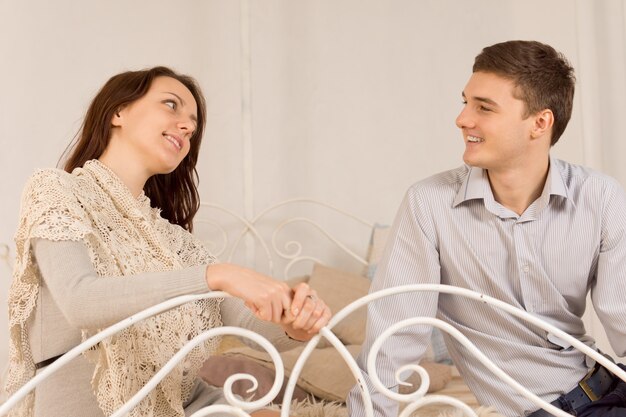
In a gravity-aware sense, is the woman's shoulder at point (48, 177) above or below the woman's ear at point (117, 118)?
below

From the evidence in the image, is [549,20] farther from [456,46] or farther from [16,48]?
[16,48]

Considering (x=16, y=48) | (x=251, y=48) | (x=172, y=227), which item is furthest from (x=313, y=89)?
(x=172, y=227)

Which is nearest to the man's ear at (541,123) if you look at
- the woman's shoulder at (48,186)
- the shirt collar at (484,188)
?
the shirt collar at (484,188)

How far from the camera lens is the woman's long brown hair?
6.17 feet

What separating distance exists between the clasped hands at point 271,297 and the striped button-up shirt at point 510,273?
50 cm

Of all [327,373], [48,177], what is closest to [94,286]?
[48,177]

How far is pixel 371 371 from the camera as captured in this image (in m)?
1.30

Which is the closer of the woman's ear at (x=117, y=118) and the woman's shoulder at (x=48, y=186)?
the woman's shoulder at (x=48, y=186)

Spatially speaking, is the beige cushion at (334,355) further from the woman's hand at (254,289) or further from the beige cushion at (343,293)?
the woman's hand at (254,289)

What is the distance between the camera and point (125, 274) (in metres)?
1.61

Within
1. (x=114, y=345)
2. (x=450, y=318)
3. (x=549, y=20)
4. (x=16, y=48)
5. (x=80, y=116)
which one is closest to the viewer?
(x=114, y=345)

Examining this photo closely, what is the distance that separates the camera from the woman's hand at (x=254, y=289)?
128cm

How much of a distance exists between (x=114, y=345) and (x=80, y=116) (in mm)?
1867

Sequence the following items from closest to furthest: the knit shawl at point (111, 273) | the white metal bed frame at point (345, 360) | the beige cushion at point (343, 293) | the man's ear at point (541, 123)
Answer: the white metal bed frame at point (345, 360) → the knit shawl at point (111, 273) → the man's ear at point (541, 123) → the beige cushion at point (343, 293)
